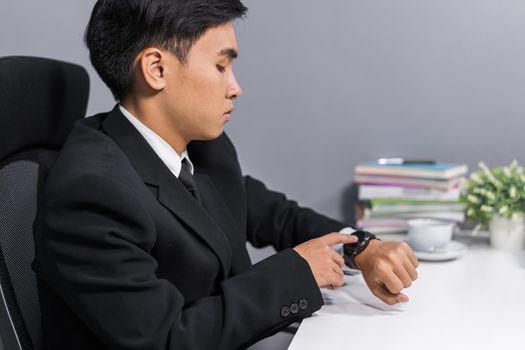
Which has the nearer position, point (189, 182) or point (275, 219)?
point (189, 182)

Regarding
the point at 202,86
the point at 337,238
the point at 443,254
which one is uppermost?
the point at 202,86

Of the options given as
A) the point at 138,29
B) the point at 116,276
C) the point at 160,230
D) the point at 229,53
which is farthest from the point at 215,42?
the point at 116,276

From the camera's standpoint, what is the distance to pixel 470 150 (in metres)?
1.65

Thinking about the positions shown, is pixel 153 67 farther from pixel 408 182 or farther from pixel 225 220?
pixel 408 182

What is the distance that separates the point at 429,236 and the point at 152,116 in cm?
65

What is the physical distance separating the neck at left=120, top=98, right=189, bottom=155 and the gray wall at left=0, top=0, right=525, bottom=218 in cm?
69

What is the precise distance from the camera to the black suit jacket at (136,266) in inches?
32.6

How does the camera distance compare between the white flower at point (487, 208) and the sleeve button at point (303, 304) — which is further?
the white flower at point (487, 208)

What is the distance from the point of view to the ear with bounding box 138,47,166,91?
103cm

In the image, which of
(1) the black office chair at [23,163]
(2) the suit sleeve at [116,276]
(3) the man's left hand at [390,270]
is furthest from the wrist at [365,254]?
(1) the black office chair at [23,163]

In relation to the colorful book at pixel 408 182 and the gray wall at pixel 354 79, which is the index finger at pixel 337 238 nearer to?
the colorful book at pixel 408 182

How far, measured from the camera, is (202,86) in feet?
3.53

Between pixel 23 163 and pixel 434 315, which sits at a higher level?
pixel 23 163

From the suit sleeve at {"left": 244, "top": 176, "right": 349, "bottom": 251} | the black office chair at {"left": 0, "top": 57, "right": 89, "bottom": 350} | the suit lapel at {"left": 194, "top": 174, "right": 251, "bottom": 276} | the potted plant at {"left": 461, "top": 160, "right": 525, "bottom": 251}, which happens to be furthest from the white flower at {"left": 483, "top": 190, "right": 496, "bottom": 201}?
the black office chair at {"left": 0, "top": 57, "right": 89, "bottom": 350}
